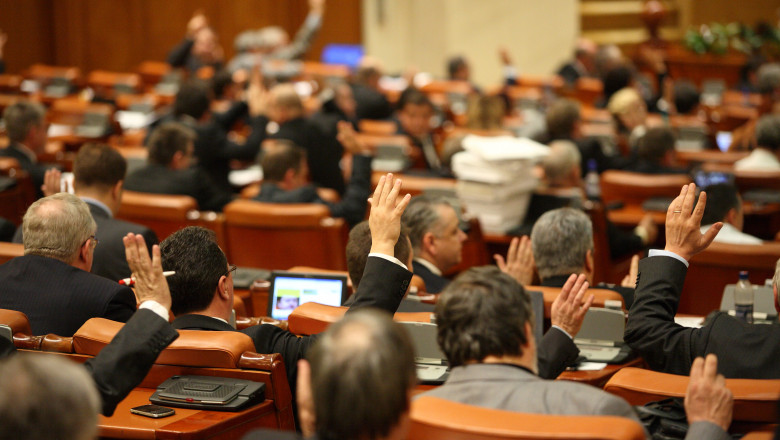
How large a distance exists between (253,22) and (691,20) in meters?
7.35

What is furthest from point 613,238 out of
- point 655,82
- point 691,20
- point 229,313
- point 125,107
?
point 691,20

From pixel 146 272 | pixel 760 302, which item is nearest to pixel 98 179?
pixel 146 272

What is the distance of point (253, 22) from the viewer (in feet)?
49.4

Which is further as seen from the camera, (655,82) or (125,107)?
(655,82)

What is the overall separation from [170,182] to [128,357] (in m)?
3.60

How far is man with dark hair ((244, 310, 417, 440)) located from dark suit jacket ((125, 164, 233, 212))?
14.0 ft

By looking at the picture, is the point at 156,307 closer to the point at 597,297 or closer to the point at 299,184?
the point at 597,297

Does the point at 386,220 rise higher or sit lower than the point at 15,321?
higher

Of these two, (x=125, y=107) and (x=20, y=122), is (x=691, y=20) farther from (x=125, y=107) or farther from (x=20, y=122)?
(x=20, y=122)

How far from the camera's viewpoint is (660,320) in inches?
110

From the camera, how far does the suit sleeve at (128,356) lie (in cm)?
230

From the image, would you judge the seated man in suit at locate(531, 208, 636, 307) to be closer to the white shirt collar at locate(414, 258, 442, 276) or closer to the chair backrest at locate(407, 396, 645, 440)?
the white shirt collar at locate(414, 258, 442, 276)

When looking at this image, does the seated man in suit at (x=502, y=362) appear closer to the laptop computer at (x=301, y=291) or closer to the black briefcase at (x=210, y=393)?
the black briefcase at (x=210, y=393)

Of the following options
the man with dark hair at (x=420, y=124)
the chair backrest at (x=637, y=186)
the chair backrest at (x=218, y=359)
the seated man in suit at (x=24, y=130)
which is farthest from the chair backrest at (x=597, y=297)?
the man with dark hair at (x=420, y=124)
